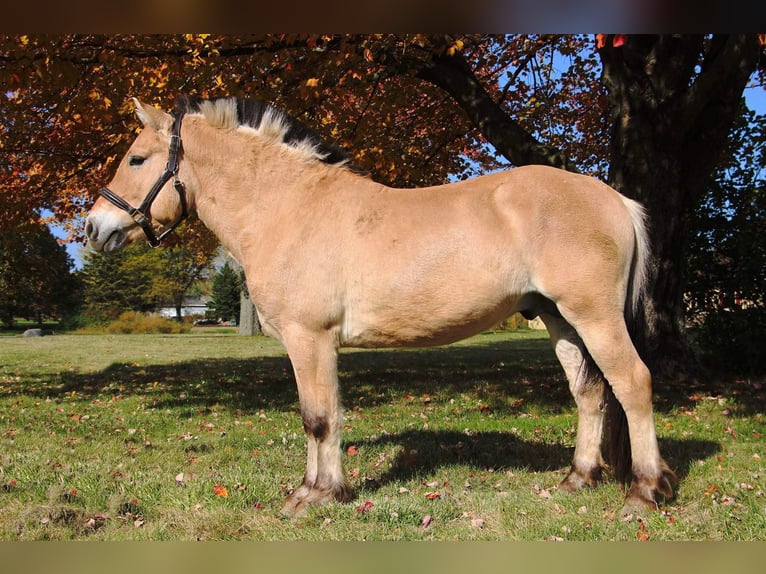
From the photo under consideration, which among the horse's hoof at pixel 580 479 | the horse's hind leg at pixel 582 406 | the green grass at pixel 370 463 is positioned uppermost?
the horse's hind leg at pixel 582 406

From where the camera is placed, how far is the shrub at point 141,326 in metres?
35.4

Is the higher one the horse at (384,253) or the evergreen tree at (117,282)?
the evergreen tree at (117,282)

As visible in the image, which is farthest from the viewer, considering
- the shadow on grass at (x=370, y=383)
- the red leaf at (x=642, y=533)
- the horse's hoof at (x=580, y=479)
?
the shadow on grass at (x=370, y=383)

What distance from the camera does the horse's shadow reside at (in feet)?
17.4

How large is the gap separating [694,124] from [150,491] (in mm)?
8963

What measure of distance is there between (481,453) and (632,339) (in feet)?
6.80

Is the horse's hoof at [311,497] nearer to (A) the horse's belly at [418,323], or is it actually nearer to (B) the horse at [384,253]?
(B) the horse at [384,253]

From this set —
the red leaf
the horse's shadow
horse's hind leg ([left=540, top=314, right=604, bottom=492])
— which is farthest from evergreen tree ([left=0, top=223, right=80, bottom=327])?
the red leaf

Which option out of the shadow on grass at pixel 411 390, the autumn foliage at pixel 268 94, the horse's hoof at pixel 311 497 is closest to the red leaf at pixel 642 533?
the shadow on grass at pixel 411 390

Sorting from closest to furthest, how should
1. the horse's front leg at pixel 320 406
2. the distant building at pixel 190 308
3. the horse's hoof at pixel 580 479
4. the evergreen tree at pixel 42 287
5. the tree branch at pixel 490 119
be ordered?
the horse's front leg at pixel 320 406 → the horse's hoof at pixel 580 479 → the tree branch at pixel 490 119 → the evergreen tree at pixel 42 287 → the distant building at pixel 190 308

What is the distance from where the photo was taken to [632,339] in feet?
15.1

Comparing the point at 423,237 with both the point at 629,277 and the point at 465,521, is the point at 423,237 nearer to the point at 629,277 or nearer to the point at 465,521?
the point at 629,277

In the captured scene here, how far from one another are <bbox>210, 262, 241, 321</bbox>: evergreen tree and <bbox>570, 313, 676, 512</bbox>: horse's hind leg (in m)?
46.5

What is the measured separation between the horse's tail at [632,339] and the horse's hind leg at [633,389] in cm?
38
